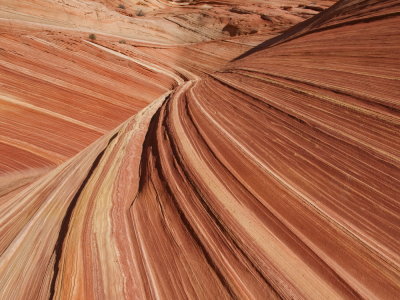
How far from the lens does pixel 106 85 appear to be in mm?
7008

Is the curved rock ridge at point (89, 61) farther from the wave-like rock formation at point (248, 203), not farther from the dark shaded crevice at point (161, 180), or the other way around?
the dark shaded crevice at point (161, 180)

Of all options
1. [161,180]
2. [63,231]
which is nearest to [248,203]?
[161,180]

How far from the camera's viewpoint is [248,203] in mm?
2711

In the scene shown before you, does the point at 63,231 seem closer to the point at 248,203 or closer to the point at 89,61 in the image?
the point at 248,203

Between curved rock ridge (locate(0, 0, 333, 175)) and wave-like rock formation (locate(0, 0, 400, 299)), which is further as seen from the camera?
curved rock ridge (locate(0, 0, 333, 175))

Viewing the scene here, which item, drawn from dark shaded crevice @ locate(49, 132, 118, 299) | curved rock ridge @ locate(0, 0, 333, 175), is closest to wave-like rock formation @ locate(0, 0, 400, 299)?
dark shaded crevice @ locate(49, 132, 118, 299)

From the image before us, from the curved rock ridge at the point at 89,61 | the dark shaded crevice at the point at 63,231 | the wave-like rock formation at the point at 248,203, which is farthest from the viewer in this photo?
the curved rock ridge at the point at 89,61

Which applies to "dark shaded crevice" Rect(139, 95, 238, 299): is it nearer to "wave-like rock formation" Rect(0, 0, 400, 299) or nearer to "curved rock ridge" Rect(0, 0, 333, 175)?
"wave-like rock formation" Rect(0, 0, 400, 299)

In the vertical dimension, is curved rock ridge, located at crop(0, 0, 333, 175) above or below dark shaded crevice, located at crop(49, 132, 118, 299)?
above

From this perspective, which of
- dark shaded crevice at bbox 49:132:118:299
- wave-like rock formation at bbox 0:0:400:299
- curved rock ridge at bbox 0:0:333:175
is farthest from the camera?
curved rock ridge at bbox 0:0:333:175

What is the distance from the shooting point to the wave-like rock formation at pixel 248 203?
2.17 m

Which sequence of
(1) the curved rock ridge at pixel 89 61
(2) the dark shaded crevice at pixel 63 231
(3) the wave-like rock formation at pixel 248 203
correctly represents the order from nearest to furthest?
1. (3) the wave-like rock formation at pixel 248 203
2. (2) the dark shaded crevice at pixel 63 231
3. (1) the curved rock ridge at pixel 89 61

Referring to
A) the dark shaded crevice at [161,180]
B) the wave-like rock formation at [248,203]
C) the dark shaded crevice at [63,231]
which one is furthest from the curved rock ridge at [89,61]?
the dark shaded crevice at [63,231]

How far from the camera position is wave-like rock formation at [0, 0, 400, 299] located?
85.6 inches
